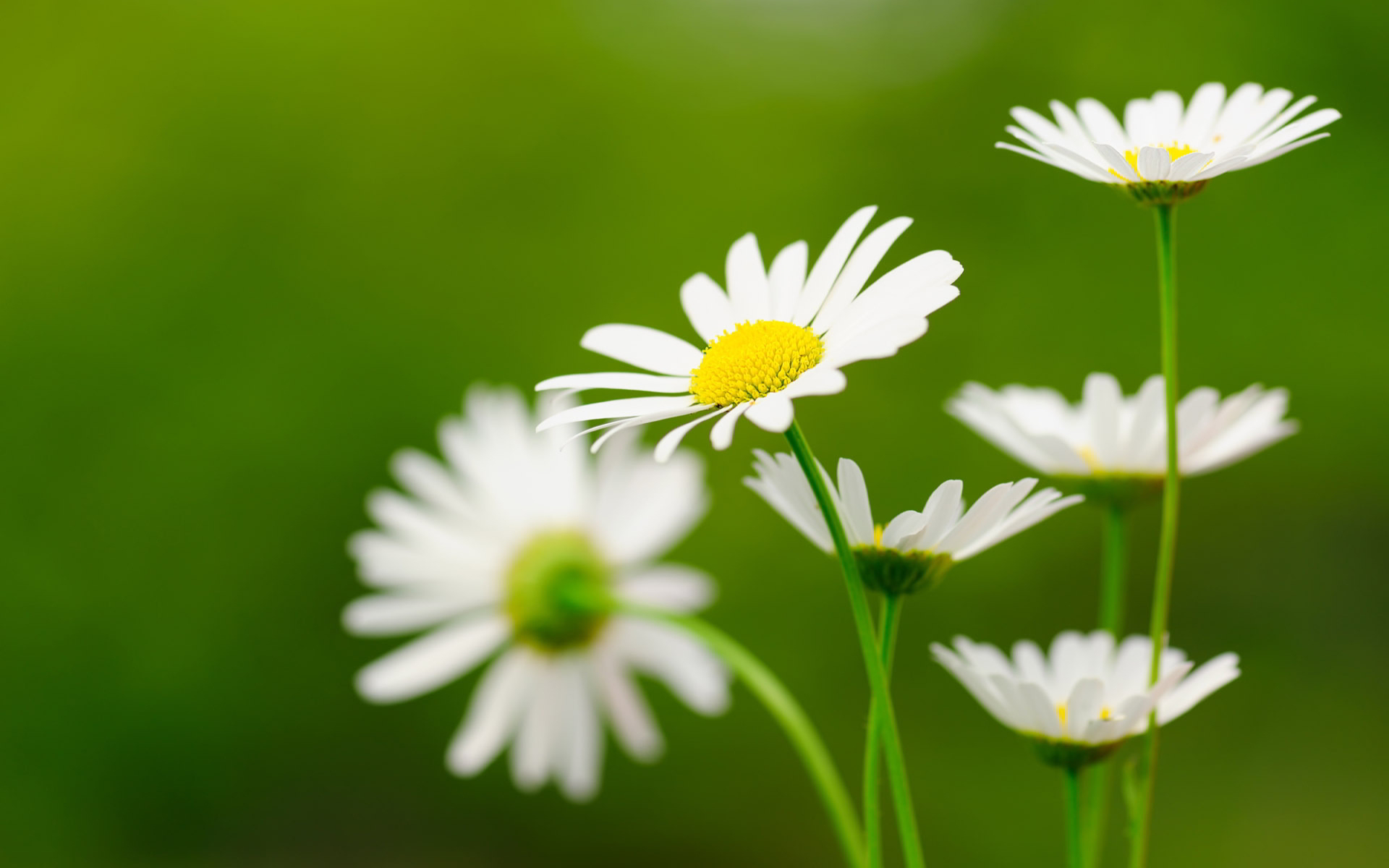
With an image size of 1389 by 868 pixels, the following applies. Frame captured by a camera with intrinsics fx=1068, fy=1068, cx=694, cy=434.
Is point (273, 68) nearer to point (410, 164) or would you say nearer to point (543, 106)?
point (410, 164)

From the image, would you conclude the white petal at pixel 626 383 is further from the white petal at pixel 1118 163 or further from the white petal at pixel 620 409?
the white petal at pixel 1118 163

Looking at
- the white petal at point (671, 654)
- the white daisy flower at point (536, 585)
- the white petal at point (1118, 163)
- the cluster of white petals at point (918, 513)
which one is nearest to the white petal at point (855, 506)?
the cluster of white petals at point (918, 513)

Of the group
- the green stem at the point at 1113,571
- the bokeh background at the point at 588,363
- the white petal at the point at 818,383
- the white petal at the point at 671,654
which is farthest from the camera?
the bokeh background at the point at 588,363

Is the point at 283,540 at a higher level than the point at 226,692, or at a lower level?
higher

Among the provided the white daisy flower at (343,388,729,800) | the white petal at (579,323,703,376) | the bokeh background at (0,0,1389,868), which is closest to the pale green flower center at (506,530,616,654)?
the white daisy flower at (343,388,729,800)

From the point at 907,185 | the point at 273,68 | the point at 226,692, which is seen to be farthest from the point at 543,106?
the point at 226,692

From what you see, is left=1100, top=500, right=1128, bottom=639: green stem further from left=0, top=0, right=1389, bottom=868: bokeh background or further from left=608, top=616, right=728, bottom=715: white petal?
left=0, top=0, right=1389, bottom=868: bokeh background
